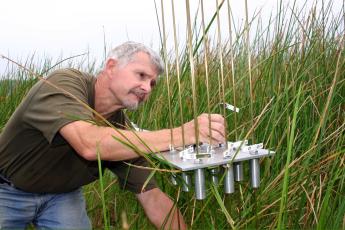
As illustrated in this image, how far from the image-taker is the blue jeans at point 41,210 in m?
2.45

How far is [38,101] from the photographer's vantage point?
196cm

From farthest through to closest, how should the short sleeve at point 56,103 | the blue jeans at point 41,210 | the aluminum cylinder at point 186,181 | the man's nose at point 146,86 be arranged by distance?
1. the blue jeans at point 41,210
2. the man's nose at point 146,86
3. the short sleeve at point 56,103
4. the aluminum cylinder at point 186,181

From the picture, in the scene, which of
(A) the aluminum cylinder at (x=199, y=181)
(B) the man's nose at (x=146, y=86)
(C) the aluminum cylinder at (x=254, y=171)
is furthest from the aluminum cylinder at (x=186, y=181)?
(B) the man's nose at (x=146, y=86)

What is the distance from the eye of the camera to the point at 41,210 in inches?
101

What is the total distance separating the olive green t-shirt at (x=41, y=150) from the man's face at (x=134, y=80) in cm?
15

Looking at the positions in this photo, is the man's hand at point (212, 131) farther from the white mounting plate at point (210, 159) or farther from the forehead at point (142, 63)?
the forehead at point (142, 63)

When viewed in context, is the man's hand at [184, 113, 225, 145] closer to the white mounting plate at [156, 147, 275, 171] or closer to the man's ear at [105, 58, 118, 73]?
the white mounting plate at [156, 147, 275, 171]

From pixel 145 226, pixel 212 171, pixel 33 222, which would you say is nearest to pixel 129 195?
pixel 145 226

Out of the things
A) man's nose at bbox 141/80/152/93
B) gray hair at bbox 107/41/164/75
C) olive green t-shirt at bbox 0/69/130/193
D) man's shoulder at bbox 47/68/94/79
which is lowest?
olive green t-shirt at bbox 0/69/130/193

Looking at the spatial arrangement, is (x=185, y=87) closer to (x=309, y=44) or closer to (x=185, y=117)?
(x=185, y=117)

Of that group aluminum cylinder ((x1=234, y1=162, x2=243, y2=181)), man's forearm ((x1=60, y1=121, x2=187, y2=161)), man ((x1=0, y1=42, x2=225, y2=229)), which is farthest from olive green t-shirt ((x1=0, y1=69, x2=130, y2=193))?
aluminum cylinder ((x1=234, y1=162, x2=243, y2=181))

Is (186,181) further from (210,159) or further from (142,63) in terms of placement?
(142,63)

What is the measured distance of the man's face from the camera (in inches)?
82.7

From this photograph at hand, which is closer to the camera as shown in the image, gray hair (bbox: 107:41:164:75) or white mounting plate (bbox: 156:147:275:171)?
white mounting plate (bbox: 156:147:275:171)
